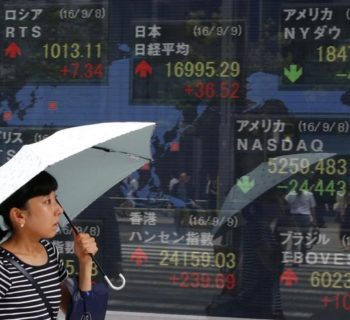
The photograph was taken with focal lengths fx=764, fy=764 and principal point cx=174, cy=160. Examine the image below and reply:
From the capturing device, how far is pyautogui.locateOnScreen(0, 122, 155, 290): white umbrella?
107 inches

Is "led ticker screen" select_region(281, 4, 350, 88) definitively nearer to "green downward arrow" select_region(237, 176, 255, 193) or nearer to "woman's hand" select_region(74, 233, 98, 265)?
"green downward arrow" select_region(237, 176, 255, 193)

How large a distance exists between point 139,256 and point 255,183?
1.01 m

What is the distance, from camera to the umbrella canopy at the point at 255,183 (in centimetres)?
536

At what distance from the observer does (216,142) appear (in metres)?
5.47

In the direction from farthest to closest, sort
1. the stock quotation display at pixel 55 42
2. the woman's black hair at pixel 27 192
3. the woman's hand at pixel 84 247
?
the stock quotation display at pixel 55 42 < the woman's hand at pixel 84 247 < the woman's black hair at pixel 27 192

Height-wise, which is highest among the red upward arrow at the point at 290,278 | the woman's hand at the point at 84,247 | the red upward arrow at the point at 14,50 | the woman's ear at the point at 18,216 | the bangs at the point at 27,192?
the red upward arrow at the point at 14,50

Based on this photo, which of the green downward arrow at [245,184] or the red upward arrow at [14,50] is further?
the red upward arrow at [14,50]

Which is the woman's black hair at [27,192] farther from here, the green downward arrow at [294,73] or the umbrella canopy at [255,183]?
the green downward arrow at [294,73]

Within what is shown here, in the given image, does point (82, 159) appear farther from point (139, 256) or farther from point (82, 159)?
point (139, 256)

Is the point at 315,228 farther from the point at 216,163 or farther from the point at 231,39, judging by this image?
the point at 231,39

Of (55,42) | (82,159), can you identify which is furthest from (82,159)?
(55,42)

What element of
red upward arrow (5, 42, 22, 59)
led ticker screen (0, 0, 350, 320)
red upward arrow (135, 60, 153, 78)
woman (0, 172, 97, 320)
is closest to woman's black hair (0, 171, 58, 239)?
woman (0, 172, 97, 320)

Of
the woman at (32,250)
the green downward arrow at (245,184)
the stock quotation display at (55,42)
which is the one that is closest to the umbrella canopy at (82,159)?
the woman at (32,250)

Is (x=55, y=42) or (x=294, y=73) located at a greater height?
(x=55, y=42)
